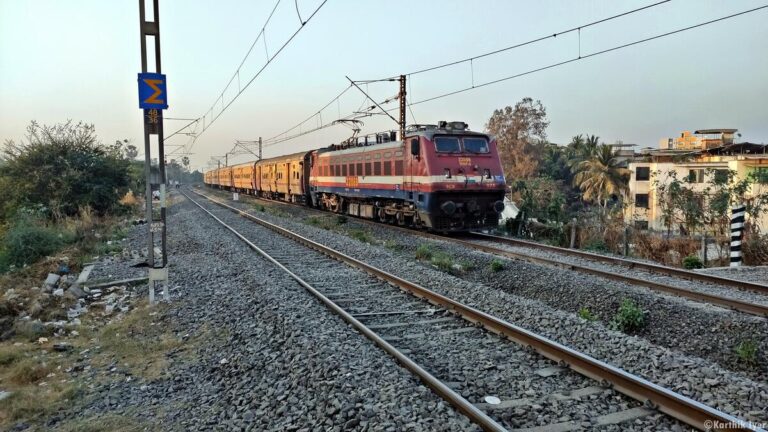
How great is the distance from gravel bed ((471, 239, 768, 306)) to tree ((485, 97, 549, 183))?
34.0 metres

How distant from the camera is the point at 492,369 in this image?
5156 mm

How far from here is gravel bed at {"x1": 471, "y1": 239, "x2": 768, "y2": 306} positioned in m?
8.21

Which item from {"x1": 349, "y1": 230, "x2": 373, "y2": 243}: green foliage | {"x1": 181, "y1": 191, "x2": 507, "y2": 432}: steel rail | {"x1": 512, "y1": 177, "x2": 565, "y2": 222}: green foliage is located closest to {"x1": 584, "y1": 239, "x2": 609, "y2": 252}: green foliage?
{"x1": 512, "y1": 177, "x2": 565, "y2": 222}: green foliage

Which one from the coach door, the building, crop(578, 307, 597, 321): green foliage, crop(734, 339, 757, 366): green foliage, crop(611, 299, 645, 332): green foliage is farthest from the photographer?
the building

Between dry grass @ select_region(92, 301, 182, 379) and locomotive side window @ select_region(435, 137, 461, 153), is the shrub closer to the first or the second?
locomotive side window @ select_region(435, 137, 461, 153)

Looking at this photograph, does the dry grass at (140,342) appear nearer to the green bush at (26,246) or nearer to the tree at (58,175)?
the green bush at (26,246)

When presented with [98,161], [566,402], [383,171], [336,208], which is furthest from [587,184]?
[566,402]

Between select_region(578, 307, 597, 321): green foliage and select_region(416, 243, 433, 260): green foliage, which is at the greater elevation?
select_region(416, 243, 433, 260): green foliage

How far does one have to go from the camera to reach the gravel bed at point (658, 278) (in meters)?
8.21

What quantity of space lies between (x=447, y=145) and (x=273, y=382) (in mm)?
11517

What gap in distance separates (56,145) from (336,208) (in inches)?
502

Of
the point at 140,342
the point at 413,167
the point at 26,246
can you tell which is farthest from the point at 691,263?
the point at 26,246

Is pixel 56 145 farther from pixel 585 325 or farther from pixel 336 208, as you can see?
pixel 585 325

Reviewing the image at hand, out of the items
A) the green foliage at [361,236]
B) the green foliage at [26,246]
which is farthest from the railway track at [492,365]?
the green foliage at [26,246]
